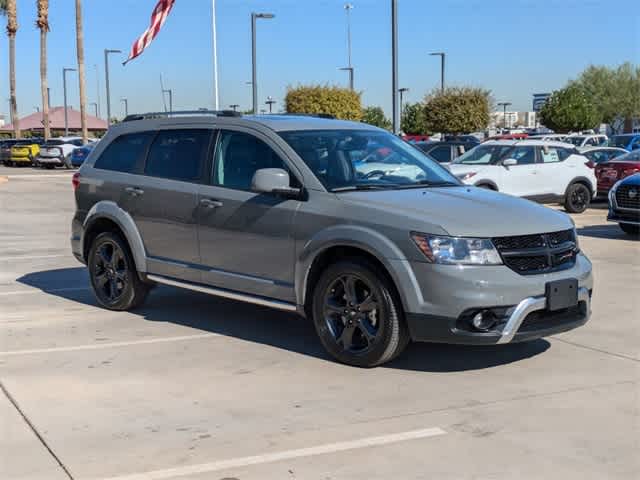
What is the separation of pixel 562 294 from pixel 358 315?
4.51ft

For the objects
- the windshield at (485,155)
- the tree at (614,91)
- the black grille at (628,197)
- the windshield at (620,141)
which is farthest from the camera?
the tree at (614,91)

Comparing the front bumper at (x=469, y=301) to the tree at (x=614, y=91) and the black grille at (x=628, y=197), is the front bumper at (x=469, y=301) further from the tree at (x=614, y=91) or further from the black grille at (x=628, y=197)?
the tree at (x=614, y=91)

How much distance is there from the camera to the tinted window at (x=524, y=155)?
59.0ft

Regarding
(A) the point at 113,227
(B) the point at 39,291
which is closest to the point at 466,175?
(B) the point at 39,291

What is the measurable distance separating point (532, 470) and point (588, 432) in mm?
681

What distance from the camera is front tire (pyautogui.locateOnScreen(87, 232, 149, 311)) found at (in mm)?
8016

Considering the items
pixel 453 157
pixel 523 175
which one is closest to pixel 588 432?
pixel 523 175

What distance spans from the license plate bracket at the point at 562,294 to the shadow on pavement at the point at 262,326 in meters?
0.64

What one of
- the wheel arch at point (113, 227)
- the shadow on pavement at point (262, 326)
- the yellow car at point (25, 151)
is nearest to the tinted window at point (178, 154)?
the wheel arch at point (113, 227)

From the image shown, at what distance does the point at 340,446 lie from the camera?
4.63m

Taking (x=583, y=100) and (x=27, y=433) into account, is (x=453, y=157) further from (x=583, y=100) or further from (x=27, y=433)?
(x=583, y=100)

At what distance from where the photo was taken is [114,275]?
819 cm

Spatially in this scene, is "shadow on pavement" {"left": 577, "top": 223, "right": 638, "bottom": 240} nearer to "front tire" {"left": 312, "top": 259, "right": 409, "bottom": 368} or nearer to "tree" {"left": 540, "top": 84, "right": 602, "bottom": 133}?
"front tire" {"left": 312, "top": 259, "right": 409, "bottom": 368}

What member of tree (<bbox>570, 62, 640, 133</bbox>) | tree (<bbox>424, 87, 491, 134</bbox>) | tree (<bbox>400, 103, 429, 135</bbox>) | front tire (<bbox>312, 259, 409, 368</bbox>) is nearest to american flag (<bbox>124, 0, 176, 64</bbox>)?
front tire (<bbox>312, 259, 409, 368</bbox>)
